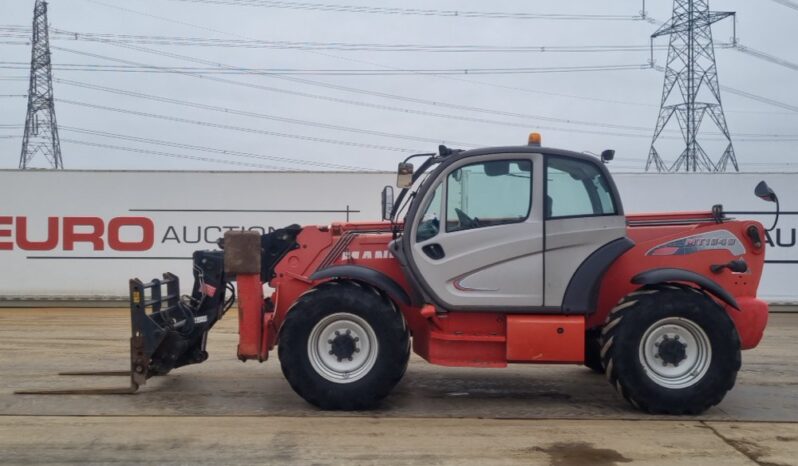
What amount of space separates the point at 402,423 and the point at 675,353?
7.95ft

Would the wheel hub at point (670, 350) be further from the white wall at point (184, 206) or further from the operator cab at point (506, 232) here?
the white wall at point (184, 206)

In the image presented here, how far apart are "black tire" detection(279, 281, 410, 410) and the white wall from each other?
31.1 feet

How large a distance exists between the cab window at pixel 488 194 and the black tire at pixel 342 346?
3.32ft

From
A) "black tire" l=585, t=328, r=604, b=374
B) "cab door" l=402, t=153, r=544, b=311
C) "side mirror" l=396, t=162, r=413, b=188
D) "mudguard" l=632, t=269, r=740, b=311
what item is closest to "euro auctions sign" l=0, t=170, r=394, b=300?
Answer: "black tire" l=585, t=328, r=604, b=374

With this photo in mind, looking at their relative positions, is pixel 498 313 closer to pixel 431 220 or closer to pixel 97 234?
pixel 431 220

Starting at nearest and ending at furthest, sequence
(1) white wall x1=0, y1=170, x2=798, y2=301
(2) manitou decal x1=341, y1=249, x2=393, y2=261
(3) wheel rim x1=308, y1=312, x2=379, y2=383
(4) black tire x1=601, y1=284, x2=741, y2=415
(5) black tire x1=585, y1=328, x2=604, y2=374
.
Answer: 1. (4) black tire x1=601, y1=284, x2=741, y2=415
2. (3) wheel rim x1=308, y1=312, x2=379, y2=383
3. (2) manitou decal x1=341, y1=249, x2=393, y2=261
4. (5) black tire x1=585, y1=328, x2=604, y2=374
5. (1) white wall x1=0, y1=170, x2=798, y2=301

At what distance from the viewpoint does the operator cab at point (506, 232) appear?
6797 mm

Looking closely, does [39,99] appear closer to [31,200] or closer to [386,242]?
[31,200]

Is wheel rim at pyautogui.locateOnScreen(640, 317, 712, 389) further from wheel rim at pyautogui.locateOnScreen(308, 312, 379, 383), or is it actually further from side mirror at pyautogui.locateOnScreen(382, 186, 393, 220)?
side mirror at pyautogui.locateOnScreen(382, 186, 393, 220)

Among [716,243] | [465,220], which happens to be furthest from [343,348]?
[716,243]

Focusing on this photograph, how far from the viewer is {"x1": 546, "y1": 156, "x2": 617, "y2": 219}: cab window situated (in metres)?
6.86

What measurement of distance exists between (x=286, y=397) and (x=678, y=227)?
13.1 feet

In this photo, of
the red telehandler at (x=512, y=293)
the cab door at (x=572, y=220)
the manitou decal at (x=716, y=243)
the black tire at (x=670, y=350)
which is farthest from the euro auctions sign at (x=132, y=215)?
the black tire at (x=670, y=350)

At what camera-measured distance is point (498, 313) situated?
6914 mm
